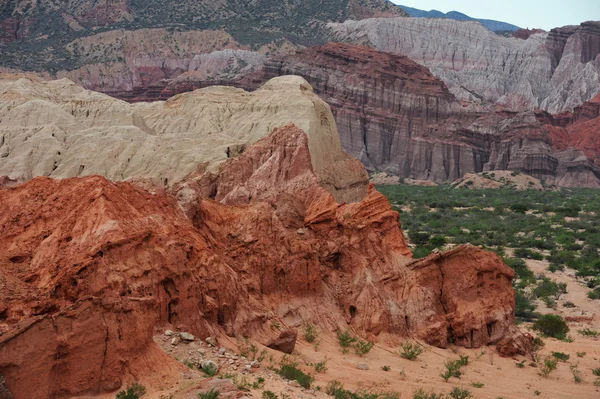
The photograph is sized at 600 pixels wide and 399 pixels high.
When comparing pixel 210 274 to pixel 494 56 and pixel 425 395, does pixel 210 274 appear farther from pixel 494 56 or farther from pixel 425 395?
pixel 494 56

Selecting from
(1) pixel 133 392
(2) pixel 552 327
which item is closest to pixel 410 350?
(2) pixel 552 327

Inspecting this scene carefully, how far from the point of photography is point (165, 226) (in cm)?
1614

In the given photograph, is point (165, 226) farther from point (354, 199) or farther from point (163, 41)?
point (163, 41)

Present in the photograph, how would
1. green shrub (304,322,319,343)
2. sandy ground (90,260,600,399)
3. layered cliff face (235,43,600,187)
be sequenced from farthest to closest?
layered cliff face (235,43,600,187) < green shrub (304,322,319,343) < sandy ground (90,260,600,399)

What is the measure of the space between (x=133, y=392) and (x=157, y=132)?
3102 cm

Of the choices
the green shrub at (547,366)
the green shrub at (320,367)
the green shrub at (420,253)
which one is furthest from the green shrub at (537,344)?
the green shrub at (420,253)

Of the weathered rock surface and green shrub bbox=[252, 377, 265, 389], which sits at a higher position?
green shrub bbox=[252, 377, 265, 389]

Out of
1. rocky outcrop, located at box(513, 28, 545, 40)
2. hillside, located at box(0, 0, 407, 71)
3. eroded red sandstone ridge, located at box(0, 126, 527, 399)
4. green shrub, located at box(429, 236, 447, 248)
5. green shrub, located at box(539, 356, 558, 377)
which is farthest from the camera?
rocky outcrop, located at box(513, 28, 545, 40)

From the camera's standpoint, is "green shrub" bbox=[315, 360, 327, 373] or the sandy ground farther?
"green shrub" bbox=[315, 360, 327, 373]

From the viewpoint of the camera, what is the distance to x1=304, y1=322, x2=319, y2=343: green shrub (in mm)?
18812

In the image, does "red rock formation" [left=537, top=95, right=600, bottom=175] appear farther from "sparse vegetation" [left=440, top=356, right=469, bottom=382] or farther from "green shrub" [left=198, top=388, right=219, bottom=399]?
"green shrub" [left=198, top=388, right=219, bottom=399]

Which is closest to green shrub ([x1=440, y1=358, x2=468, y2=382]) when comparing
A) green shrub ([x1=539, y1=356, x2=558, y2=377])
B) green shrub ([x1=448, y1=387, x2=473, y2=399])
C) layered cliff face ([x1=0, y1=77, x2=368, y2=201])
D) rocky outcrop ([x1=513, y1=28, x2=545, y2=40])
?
green shrub ([x1=448, y1=387, x2=473, y2=399])

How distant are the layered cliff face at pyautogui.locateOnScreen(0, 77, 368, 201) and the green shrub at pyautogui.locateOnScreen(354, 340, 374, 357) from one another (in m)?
11.1

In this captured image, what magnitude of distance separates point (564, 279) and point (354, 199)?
1305 centimetres
